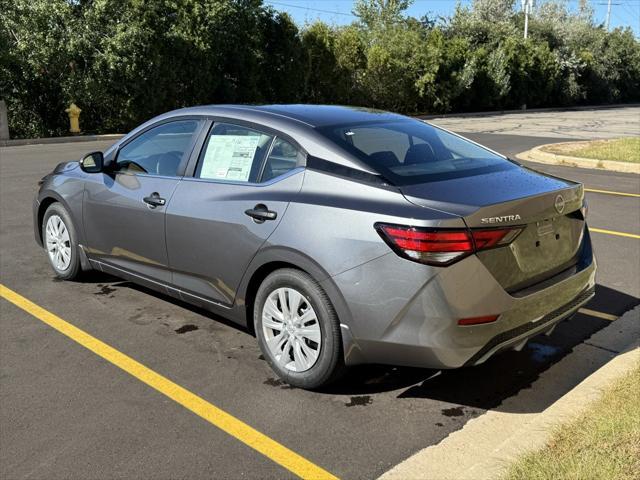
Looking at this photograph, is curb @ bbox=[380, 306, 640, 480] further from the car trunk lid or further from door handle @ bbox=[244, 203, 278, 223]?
door handle @ bbox=[244, 203, 278, 223]

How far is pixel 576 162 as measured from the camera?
14.4m

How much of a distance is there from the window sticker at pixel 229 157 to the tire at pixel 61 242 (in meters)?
1.74

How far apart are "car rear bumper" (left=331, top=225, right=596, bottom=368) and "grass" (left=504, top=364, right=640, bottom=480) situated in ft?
1.66

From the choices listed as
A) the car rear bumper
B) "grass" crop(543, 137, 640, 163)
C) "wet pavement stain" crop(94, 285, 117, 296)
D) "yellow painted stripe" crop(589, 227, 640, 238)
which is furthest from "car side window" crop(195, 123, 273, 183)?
"grass" crop(543, 137, 640, 163)

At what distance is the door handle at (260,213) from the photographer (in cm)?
377

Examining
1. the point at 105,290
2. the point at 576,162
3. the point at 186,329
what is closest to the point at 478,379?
the point at 186,329

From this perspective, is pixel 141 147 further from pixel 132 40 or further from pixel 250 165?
pixel 132 40

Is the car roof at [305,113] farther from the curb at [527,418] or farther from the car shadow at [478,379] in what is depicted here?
the curb at [527,418]

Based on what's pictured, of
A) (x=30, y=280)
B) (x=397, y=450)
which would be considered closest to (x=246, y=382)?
(x=397, y=450)

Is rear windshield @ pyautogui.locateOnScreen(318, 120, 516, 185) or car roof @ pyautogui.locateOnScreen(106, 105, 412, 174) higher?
car roof @ pyautogui.locateOnScreen(106, 105, 412, 174)

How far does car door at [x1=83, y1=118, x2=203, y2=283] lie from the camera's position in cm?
454

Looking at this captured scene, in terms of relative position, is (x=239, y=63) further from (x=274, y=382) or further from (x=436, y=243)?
(x=436, y=243)

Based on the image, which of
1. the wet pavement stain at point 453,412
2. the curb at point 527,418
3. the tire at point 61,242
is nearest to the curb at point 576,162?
the curb at point 527,418

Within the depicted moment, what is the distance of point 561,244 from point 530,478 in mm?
1442
